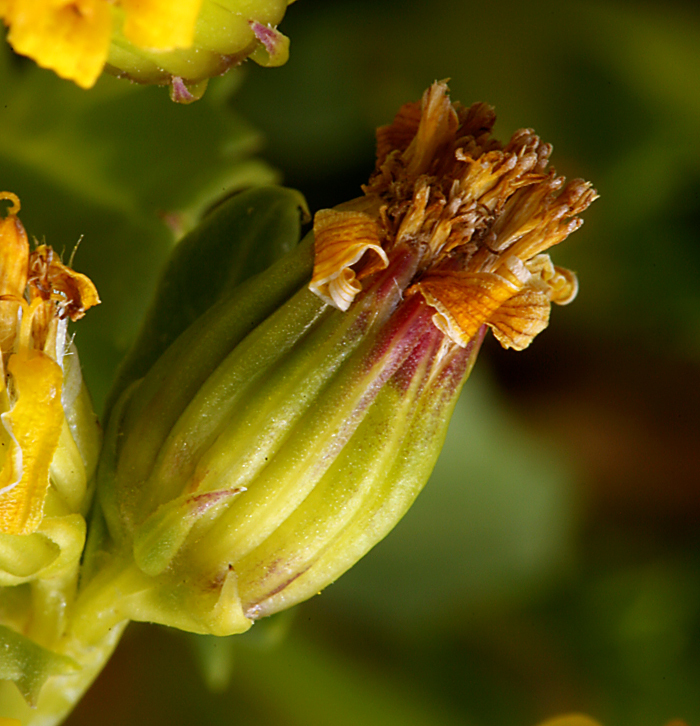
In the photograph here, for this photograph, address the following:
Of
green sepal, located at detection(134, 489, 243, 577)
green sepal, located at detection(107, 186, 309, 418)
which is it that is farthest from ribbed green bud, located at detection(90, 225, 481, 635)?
green sepal, located at detection(107, 186, 309, 418)

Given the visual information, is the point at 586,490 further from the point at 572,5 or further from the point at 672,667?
the point at 572,5

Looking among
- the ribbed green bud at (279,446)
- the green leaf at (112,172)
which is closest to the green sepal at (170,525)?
the ribbed green bud at (279,446)

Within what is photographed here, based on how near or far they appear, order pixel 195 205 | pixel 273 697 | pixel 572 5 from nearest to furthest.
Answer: pixel 195 205 < pixel 273 697 < pixel 572 5

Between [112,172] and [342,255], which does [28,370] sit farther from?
[112,172]

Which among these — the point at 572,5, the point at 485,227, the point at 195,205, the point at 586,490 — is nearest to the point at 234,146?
the point at 195,205

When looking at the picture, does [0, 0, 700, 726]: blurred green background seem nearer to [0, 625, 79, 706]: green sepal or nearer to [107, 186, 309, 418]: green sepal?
[107, 186, 309, 418]: green sepal

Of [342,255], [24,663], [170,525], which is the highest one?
[342,255]

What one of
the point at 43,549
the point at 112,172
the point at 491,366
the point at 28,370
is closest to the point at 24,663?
the point at 43,549
